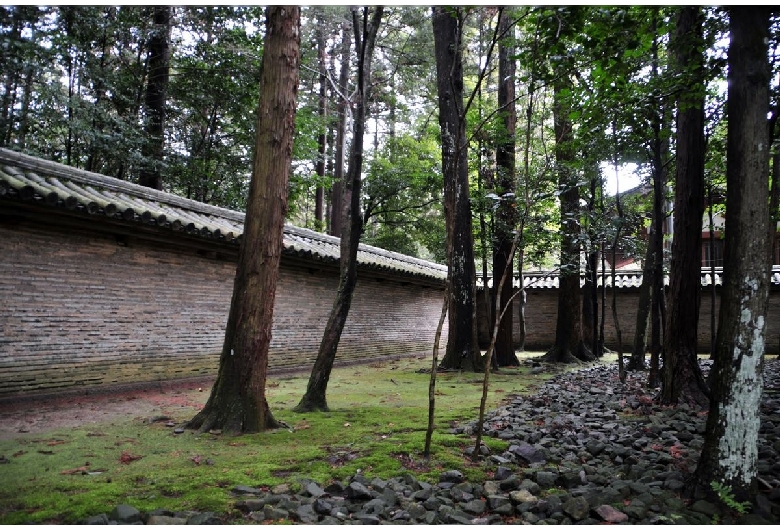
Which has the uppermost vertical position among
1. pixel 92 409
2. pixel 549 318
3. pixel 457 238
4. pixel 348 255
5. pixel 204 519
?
pixel 457 238

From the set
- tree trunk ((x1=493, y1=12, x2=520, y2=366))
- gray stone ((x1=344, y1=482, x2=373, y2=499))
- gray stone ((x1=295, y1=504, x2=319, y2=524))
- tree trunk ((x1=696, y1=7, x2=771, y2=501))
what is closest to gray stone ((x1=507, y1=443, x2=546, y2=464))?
tree trunk ((x1=696, y1=7, x2=771, y2=501))

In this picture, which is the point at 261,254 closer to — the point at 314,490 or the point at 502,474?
the point at 314,490

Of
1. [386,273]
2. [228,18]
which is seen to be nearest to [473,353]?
[386,273]

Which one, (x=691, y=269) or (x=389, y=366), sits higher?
(x=691, y=269)

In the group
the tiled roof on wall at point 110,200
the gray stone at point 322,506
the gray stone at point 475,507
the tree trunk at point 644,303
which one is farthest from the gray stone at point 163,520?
the tree trunk at point 644,303

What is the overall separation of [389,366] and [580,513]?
10.3 meters

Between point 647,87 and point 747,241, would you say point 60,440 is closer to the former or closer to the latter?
point 747,241

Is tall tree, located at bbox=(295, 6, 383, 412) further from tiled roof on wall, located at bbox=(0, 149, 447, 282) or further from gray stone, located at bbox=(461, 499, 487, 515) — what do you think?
gray stone, located at bbox=(461, 499, 487, 515)

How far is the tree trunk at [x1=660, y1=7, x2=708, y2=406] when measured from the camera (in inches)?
249

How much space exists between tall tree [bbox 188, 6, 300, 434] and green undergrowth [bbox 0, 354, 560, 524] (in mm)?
300

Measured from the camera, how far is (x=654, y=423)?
17.8 feet

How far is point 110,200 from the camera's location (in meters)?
7.44

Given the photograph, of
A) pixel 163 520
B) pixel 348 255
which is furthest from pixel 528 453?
pixel 348 255

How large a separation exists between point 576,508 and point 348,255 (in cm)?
412
